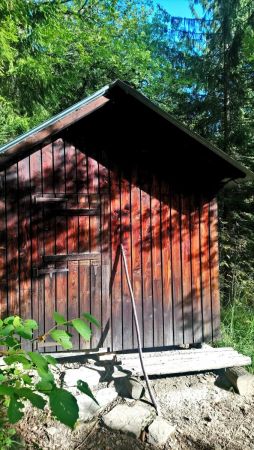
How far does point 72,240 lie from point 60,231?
0.21 meters

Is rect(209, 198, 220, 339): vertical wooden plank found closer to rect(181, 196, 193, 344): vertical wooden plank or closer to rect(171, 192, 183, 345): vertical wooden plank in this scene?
rect(181, 196, 193, 344): vertical wooden plank

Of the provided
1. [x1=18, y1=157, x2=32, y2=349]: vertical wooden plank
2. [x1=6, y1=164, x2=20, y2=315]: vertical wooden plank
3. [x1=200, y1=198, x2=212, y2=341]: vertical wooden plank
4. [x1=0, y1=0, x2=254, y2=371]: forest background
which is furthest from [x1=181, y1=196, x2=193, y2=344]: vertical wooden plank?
[x1=0, y1=0, x2=254, y2=371]: forest background

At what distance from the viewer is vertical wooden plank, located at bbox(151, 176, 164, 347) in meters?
5.96

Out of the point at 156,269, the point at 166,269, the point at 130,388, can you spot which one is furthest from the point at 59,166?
the point at 130,388

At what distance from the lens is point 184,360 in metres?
5.57

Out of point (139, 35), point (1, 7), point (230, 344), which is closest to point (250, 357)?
point (230, 344)

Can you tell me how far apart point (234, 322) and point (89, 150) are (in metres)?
4.05

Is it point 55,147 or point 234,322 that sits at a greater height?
point 55,147

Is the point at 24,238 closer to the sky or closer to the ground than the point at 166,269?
closer to the sky

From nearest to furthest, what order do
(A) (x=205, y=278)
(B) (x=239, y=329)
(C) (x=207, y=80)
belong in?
(A) (x=205, y=278) → (B) (x=239, y=329) → (C) (x=207, y=80)

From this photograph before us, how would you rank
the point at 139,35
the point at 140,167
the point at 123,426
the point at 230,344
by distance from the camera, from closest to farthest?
the point at 123,426
the point at 140,167
the point at 230,344
the point at 139,35

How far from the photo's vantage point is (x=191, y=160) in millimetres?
6172

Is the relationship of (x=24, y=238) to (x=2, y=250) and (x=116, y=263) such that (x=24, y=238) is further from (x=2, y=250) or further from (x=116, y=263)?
(x=116, y=263)

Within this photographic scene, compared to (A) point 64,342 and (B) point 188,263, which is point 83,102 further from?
(A) point 64,342
